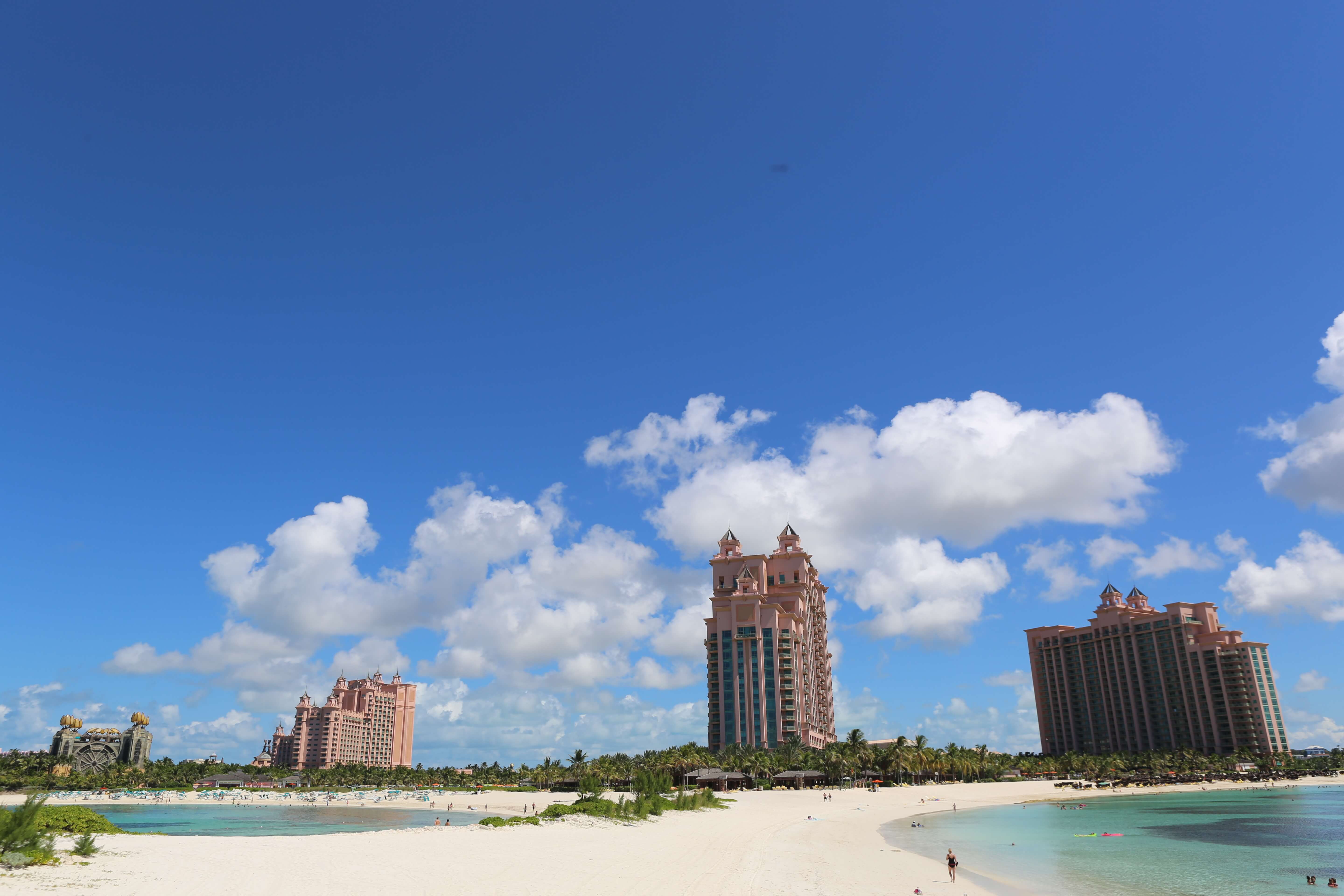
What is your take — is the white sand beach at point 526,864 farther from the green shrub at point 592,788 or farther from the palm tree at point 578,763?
the palm tree at point 578,763

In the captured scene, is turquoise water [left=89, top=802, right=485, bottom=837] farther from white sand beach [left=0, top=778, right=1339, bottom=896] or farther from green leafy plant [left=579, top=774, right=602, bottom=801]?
white sand beach [left=0, top=778, right=1339, bottom=896]

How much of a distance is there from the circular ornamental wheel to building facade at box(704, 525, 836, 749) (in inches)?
5154

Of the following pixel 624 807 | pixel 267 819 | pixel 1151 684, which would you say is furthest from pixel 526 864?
pixel 1151 684

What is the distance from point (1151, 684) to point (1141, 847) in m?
144

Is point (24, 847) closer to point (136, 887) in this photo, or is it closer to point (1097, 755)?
point (136, 887)

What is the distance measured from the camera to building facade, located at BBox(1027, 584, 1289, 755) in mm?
156375

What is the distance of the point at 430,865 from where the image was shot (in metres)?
27.2

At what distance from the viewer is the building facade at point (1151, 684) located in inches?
6156

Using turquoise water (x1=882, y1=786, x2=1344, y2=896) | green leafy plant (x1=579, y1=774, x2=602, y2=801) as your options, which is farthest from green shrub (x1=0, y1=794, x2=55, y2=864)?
turquoise water (x1=882, y1=786, x2=1344, y2=896)


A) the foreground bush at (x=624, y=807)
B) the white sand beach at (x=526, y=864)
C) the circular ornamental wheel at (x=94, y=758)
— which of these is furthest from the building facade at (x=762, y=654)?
the circular ornamental wheel at (x=94, y=758)

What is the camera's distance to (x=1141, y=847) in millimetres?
46656

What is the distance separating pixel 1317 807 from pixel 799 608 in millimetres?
80058

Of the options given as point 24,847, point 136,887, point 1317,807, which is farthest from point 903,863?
point 1317,807

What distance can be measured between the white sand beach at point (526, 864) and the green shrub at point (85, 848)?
1.32 feet
